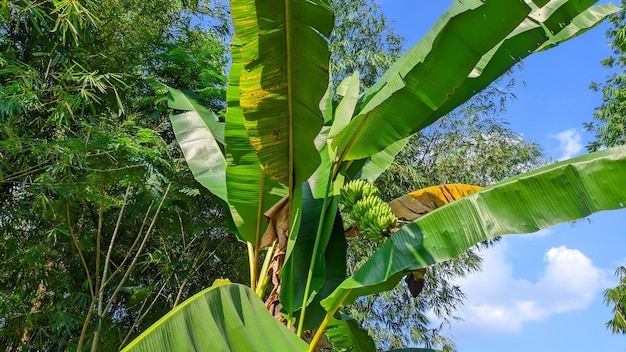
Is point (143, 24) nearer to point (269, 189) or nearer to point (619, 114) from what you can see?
point (269, 189)

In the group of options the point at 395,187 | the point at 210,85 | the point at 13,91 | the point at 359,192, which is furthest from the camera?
the point at 395,187

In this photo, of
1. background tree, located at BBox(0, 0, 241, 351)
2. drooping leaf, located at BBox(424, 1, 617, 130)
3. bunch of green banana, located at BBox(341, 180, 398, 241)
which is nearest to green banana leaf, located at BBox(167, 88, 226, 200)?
background tree, located at BBox(0, 0, 241, 351)

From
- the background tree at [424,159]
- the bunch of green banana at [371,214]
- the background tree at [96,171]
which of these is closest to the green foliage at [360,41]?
the background tree at [424,159]

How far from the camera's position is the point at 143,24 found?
396cm

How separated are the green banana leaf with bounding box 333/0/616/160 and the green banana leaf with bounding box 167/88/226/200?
0.59 meters

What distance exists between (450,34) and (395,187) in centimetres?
369

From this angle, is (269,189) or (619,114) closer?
(269,189)

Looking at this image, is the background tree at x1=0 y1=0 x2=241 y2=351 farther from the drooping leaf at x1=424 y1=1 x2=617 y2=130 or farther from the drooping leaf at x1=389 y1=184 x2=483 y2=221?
the drooping leaf at x1=424 y1=1 x2=617 y2=130

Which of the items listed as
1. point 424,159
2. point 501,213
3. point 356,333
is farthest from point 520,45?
point 424,159

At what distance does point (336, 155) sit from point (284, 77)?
559mm

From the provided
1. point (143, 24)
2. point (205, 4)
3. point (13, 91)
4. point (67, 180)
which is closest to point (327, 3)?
point (13, 91)

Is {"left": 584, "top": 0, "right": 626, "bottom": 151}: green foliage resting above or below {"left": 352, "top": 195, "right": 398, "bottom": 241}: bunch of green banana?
above

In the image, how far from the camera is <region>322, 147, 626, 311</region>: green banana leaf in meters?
1.51

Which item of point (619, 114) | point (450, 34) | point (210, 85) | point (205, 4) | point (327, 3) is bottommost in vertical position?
point (327, 3)
